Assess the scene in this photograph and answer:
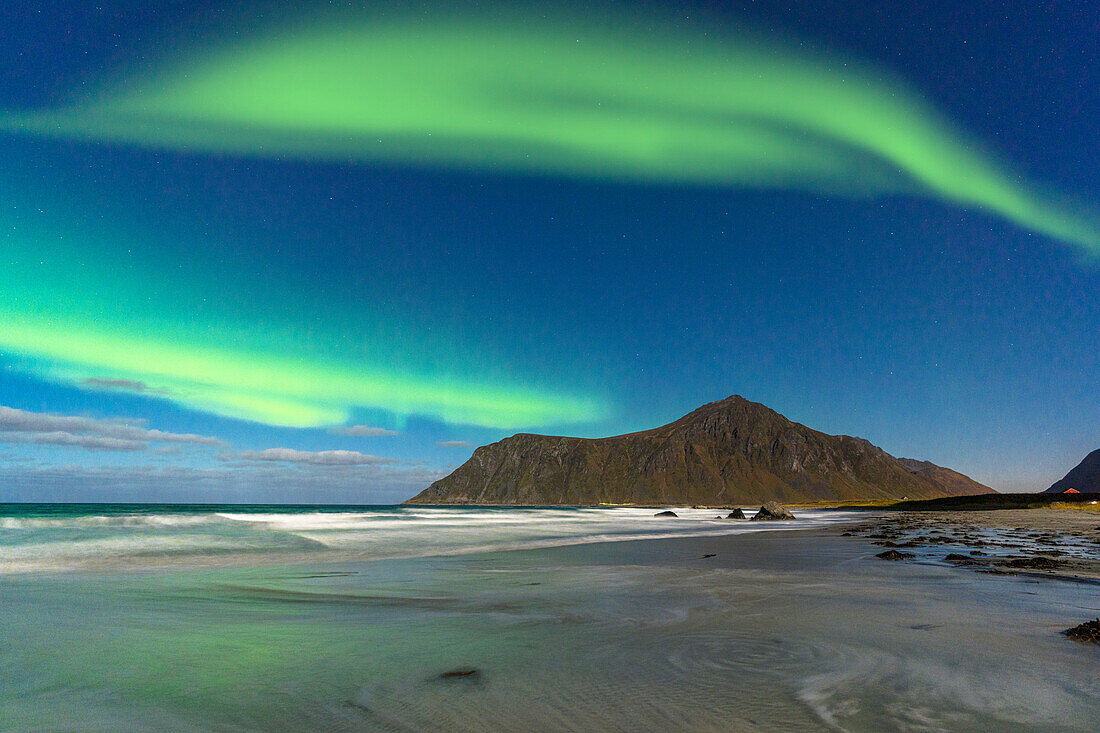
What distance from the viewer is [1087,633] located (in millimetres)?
6383

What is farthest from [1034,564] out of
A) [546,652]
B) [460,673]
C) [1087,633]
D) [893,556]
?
[460,673]

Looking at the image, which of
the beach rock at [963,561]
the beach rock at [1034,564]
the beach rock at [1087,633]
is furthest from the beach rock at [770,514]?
the beach rock at [1087,633]

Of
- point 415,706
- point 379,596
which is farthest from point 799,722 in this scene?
point 379,596

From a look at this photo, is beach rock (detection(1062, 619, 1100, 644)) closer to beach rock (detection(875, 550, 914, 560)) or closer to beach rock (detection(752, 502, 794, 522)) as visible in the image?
beach rock (detection(875, 550, 914, 560))

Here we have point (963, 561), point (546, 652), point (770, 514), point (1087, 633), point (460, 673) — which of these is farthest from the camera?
point (770, 514)

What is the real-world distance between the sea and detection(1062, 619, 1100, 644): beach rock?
0.71 feet

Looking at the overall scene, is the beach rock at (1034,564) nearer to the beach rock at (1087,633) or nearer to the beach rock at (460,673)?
the beach rock at (1087,633)

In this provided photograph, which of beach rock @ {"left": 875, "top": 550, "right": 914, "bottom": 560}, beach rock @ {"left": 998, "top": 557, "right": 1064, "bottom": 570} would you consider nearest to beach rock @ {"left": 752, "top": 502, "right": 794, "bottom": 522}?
beach rock @ {"left": 875, "top": 550, "right": 914, "bottom": 560}

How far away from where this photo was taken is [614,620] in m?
7.82

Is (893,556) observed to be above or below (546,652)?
below

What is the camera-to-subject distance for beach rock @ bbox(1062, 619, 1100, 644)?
6254 millimetres

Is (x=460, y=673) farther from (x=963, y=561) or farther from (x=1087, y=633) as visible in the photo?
(x=963, y=561)

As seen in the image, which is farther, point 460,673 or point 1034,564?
point 1034,564

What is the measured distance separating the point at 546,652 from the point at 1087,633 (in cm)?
615
